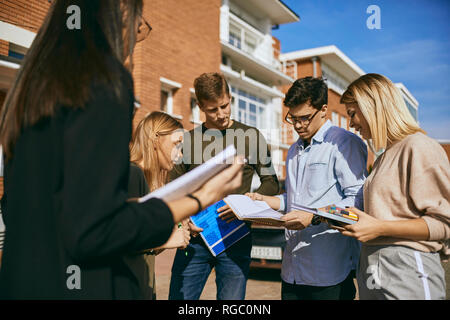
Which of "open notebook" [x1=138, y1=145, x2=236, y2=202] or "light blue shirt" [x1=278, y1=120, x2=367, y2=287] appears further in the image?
"light blue shirt" [x1=278, y1=120, x2=367, y2=287]

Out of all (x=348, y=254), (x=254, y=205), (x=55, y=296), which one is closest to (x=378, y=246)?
(x=348, y=254)

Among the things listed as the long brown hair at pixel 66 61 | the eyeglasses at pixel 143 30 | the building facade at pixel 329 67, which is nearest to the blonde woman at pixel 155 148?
the eyeglasses at pixel 143 30

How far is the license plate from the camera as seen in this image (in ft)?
18.1

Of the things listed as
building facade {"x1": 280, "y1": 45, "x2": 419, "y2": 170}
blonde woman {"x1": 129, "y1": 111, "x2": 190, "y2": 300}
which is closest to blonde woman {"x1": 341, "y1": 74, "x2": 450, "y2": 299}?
blonde woman {"x1": 129, "y1": 111, "x2": 190, "y2": 300}

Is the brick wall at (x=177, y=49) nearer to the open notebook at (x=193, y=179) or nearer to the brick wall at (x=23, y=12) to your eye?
the brick wall at (x=23, y=12)

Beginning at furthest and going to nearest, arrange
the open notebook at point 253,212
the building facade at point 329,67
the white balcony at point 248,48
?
the building facade at point 329,67 < the white balcony at point 248,48 < the open notebook at point 253,212

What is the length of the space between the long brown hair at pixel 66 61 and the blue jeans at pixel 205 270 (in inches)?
72.6

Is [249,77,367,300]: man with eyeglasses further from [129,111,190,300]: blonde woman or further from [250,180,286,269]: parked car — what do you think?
[250,180,286,269]: parked car

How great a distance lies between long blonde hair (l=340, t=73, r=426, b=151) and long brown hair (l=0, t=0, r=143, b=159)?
131 centimetres

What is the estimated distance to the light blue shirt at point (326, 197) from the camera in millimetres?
2215

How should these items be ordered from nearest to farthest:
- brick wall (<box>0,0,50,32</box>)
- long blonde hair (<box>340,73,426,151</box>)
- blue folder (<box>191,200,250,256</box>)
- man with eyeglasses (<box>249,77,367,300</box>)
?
long blonde hair (<box>340,73,426,151</box>) → man with eyeglasses (<box>249,77,367,300</box>) → blue folder (<box>191,200,250,256</box>) → brick wall (<box>0,0,50,32</box>)

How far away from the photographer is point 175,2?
13.4 meters

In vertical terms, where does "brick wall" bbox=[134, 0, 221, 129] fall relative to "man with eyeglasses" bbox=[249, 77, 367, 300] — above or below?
above
